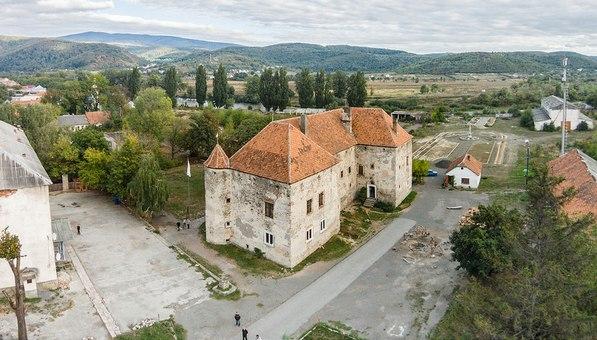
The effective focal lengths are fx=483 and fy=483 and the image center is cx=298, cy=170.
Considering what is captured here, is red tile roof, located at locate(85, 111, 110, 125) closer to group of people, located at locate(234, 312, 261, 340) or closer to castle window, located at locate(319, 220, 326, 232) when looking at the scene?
castle window, located at locate(319, 220, 326, 232)

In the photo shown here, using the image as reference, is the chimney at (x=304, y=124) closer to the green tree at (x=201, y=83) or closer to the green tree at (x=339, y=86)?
the green tree at (x=339, y=86)

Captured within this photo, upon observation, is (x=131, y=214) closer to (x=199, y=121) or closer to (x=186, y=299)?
(x=186, y=299)

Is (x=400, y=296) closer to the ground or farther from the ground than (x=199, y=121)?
closer to the ground

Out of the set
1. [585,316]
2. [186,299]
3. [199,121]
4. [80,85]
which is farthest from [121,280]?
[80,85]

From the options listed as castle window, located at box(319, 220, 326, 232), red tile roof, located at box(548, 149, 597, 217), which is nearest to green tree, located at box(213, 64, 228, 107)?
red tile roof, located at box(548, 149, 597, 217)

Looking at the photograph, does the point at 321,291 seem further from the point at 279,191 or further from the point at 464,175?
the point at 464,175

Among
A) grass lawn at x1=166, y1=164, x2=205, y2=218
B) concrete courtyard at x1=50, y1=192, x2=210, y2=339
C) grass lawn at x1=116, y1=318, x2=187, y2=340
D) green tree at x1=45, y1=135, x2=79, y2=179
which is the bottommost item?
grass lawn at x1=116, y1=318, x2=187, y2=340

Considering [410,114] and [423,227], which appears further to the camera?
[410,114]
